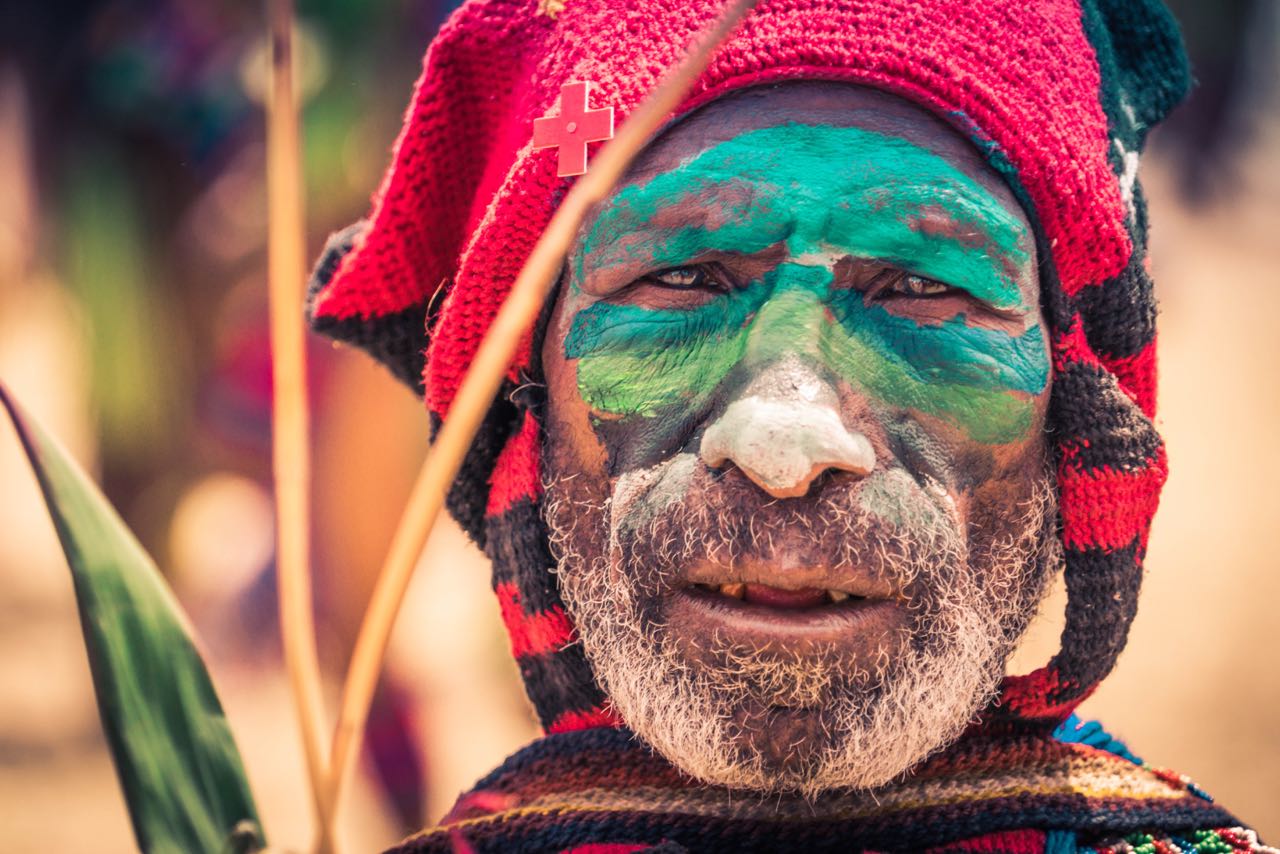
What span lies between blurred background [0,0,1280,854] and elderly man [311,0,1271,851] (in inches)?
129

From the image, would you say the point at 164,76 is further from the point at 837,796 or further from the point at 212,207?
the point at 837,796

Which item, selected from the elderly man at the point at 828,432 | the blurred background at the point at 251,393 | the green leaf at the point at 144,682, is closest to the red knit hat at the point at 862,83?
the elderly man at the point at 828,432

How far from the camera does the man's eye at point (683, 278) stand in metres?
1.80

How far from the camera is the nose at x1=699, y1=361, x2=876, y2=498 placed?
1531mm

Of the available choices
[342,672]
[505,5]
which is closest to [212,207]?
[342,672]

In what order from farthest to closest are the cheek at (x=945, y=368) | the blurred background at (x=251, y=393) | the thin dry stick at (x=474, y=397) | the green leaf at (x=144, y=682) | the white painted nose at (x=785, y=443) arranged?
1. the blurred background at (x=251, y=393)
2. the cheek at (x=945, y=368)
3. the white painted nose at (x=785, y=443)
4. the green leaf at (x=144, y=682)
5. the thin dry stick at (x=474, y=397)

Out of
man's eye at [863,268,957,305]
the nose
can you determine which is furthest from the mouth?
man's eye at [863,268,957,305]

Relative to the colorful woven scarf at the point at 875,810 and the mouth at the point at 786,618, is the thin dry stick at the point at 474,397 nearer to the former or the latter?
the mouth at the point at 786,618

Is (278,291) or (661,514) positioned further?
(661,514)

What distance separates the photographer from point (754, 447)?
1.54 metres

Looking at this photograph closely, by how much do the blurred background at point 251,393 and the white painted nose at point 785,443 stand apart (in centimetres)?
358

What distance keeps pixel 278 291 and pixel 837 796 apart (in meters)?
1.11

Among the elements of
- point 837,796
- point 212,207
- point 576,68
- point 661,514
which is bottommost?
point 837,796

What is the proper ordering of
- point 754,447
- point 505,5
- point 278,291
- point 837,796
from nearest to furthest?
1. point 278,291
2. point 754,447
3. point 837,796
4. point 505,5
